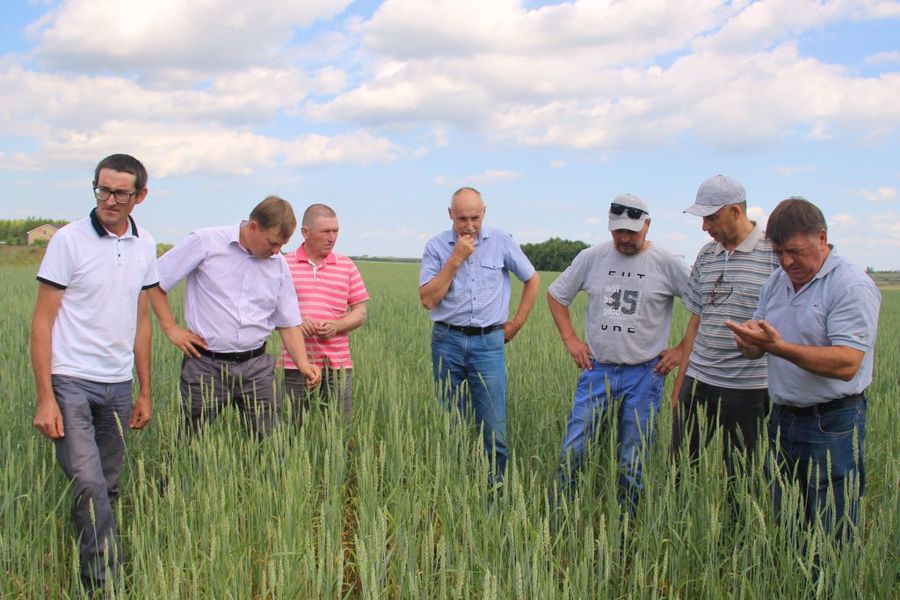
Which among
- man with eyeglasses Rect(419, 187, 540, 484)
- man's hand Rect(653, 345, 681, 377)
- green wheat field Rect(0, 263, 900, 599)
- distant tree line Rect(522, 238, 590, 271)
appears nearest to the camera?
green wheat field Rect(0, 263, 900, 599)

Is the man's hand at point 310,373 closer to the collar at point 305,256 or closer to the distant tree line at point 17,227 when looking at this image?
the collar at point 305,256

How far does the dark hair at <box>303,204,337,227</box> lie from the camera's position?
13.8 ft

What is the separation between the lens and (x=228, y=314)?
3646 millimetres

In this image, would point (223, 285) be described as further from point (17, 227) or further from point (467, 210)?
point (17, 227)

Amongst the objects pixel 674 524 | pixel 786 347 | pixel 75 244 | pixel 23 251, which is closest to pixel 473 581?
pixel 674 524

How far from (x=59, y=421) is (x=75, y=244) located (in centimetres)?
67

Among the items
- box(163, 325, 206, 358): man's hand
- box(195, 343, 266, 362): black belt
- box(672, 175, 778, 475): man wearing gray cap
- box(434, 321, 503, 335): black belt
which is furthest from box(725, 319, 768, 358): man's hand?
box(163, 325, 206, 358): man's hand

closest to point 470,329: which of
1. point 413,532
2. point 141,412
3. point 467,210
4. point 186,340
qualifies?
point 467,210

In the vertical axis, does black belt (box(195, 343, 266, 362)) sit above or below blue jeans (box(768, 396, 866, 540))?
above

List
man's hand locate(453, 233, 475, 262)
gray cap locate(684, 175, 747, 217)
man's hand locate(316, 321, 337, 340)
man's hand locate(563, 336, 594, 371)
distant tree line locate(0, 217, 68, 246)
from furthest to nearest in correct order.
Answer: distant tree line locate(0, 217, 68, 246)
man's hand locate(453, 233, 475, 262)
man's hand locate(316, 321, 337, 340)
man's hand locate(563, 336, 594, 371)
gray cap locate(684, 175, 747, 217)

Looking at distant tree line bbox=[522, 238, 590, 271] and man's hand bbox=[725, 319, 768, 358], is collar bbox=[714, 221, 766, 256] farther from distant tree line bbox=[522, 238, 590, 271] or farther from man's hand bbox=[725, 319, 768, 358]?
distant tree line bbox=[522, 238, 590, 271]

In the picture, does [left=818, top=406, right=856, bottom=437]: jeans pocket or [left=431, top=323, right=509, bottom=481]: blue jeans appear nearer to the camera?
[left=818, top=406, right=856, bottom=437]: jeans pocket

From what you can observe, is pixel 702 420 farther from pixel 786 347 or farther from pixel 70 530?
pixel 70 530

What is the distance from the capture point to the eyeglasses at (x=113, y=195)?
9.43 ft
